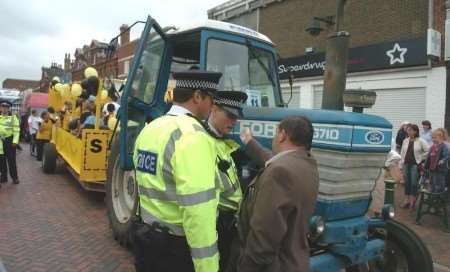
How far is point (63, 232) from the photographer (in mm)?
6062

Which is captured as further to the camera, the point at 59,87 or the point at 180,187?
the point at 59,87

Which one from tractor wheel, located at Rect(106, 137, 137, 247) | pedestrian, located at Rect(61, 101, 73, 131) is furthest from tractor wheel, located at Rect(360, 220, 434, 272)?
pedestrian, located at Rect(61, 101, 73, 131)

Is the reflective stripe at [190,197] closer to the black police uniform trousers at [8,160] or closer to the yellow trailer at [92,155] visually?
the yellow trailer at [92,155]

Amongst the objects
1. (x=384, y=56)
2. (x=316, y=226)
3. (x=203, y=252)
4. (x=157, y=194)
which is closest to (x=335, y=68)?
(x=316, y=226)

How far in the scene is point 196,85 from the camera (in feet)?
7.97

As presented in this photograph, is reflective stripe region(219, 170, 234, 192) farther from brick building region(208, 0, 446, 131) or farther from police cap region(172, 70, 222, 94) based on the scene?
brick building region(208, 0, 446, 131)

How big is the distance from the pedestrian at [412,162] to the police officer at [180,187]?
7448 mm

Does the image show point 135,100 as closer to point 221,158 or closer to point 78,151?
point 221,158

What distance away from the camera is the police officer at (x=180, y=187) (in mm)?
2105

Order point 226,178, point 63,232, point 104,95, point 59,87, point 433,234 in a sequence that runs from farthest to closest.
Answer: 1. point 59,87
2. point 104,95
3. point 433,234
4. point 63,232
5. point 226,178

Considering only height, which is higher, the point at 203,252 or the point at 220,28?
the point at 220,28

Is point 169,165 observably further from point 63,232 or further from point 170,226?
point 63,232

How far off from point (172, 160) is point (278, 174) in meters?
0.59

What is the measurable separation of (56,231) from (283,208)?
15.3 feet
